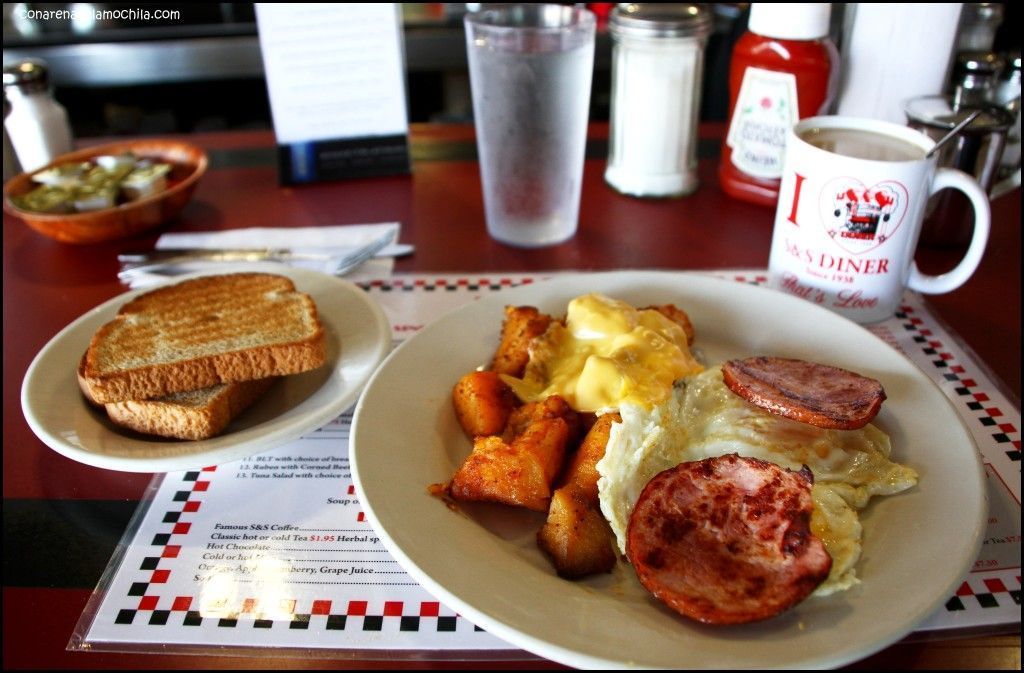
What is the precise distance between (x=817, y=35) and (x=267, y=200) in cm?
122

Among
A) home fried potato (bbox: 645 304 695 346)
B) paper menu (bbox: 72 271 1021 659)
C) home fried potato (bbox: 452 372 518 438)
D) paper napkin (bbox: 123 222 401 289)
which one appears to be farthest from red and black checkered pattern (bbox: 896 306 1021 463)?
paper napkin (bbox: 123 222 401 289)

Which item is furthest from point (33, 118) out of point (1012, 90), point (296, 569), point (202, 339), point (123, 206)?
point (1012, 90)

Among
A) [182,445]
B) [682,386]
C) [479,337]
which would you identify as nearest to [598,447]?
[682,386]

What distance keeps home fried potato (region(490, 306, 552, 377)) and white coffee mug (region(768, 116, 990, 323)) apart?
430 mm

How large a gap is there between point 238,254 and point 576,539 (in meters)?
0.98

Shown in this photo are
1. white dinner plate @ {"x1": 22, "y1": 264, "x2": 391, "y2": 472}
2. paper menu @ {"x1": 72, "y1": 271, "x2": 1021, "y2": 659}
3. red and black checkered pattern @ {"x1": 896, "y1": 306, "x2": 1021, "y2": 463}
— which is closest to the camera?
paper menu @ {"x1": 72, "y1": 271, "x2": 1021, "y2": 659}

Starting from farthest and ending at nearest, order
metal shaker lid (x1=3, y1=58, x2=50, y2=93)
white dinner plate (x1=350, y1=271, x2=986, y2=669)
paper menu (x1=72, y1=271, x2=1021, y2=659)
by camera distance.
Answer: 1. metal shaker lid (x1=3, y1=58, x2=50, y2=93)
2. paper menu (x1=72, y1=271, x2=1021, y2=659)
3. white dinner plate (x1=350, y1=271, x2=986, y2=669)

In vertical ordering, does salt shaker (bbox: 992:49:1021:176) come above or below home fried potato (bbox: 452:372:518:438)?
above

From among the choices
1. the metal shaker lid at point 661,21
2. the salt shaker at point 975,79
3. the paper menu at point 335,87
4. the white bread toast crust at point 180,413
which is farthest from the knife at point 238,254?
the salt shaker at point 975,79

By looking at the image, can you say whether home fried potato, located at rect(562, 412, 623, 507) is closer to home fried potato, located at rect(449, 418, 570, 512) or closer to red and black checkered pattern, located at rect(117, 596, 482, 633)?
home fried potato, located at rect(449, 418, 570, 512)

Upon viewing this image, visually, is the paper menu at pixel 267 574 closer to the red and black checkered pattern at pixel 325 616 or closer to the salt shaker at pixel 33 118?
the red and black checkered pattern at pixel 325 616

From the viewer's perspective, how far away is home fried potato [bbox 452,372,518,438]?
36.0 inches

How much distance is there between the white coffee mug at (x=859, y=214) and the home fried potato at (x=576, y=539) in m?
0.62

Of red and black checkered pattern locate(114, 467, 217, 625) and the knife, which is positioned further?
the knife
